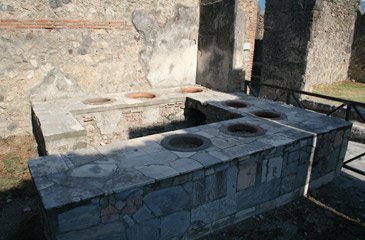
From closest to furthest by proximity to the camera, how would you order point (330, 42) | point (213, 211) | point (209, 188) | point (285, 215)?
1. point (209, 188)
2. point (213, 211)
3. point (285, 215)
4. point (330, 42)

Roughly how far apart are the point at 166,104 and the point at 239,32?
2.47 m

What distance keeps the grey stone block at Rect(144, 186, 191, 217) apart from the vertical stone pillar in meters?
4.63

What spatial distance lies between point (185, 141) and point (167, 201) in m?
1.42

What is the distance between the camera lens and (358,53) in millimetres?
13359

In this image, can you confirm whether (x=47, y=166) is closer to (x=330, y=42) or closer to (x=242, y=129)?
(x=242, y=129)

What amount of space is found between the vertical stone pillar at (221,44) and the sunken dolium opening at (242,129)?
2.59m

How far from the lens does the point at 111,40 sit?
7117 mm

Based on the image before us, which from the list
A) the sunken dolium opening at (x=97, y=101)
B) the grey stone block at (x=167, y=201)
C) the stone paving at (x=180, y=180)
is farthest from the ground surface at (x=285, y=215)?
the sunken dolium opening at (x=97, y=101)

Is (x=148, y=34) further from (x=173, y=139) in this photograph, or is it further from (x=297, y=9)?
(x=297, y=9)

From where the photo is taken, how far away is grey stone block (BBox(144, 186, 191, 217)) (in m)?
3.17

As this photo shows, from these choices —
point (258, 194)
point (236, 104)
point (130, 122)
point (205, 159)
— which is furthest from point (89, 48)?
point (258, 194)

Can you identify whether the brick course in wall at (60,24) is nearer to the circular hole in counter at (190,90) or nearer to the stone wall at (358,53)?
the circular hole in counter at (190,90)

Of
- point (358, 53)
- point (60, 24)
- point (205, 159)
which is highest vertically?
point (60, 24)

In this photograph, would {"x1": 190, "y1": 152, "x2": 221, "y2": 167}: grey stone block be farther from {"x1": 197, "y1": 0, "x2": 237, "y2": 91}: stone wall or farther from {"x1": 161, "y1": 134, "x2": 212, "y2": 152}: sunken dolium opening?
{"x1": 197, "y1": 0, "x2": 237, "y2": 91}: stone wall
